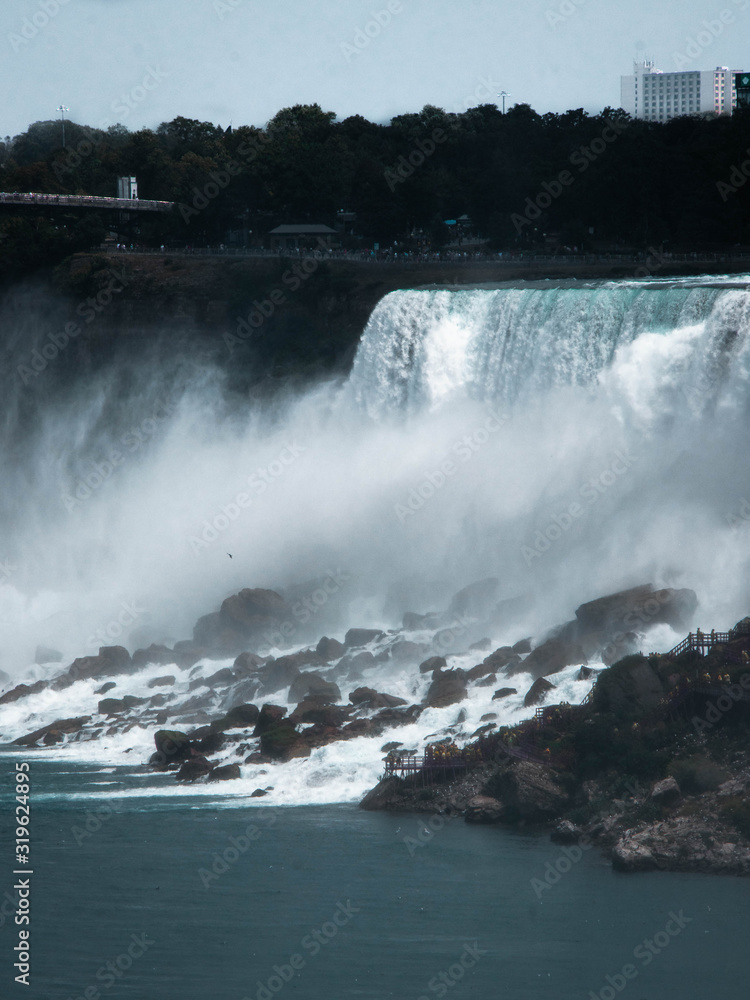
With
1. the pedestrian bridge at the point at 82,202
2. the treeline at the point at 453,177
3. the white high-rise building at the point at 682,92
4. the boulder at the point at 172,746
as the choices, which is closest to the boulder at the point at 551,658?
the boulder at the point at 172,746

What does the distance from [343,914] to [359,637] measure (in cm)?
1439

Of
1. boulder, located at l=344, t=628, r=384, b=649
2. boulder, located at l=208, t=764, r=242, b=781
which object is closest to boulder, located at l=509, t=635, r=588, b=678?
boulder, located at l=344, t=628, r=384, b=649

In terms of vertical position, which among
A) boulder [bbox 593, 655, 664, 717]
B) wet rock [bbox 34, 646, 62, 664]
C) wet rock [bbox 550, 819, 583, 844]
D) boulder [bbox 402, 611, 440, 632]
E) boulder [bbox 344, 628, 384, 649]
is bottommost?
wet rock [bbox 34, 646, 62, 664]

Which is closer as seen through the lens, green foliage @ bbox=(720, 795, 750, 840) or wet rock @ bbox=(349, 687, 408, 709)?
green foliage @ bbox=(720, 795, 750, 840)

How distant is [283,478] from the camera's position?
42875mm

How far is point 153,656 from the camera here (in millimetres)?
36281

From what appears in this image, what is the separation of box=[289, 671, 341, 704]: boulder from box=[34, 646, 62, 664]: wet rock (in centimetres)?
972

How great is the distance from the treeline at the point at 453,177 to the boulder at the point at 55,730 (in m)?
31.3

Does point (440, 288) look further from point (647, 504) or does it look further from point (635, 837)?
point (635, 837)

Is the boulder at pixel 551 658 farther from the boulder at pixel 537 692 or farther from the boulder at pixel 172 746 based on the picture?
the boulder at pixel 172 746

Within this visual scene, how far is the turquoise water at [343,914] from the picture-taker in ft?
59.8

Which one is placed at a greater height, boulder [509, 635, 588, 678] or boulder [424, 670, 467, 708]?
boulder [509, 635, 588, 678]

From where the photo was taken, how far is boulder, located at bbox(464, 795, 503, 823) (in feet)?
79.9

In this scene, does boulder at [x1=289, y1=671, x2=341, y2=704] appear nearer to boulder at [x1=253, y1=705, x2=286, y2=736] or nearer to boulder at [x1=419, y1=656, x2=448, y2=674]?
boulder at [x1=253, y1=705, x2=286, y2=736]
